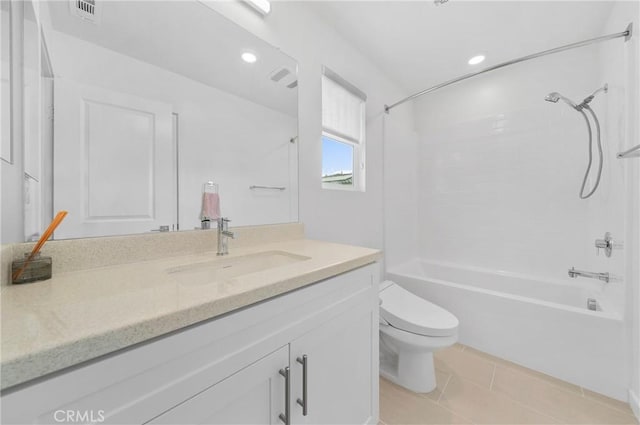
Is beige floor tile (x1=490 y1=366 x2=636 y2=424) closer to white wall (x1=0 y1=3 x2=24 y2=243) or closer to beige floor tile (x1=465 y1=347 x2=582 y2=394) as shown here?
beige floor tile (x1=465 y1=347 x2=582 y2=394)

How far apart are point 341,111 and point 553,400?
7.31 ft

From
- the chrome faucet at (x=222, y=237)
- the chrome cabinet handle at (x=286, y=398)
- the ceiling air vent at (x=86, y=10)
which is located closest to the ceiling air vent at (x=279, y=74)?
the ceiling air vent at (x=86, y=10)

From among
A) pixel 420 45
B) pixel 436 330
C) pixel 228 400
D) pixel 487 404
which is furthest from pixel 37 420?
pixel 420 45

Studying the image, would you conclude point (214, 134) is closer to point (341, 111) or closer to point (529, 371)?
point (341, 111)

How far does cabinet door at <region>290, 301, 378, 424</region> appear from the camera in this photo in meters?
0.74

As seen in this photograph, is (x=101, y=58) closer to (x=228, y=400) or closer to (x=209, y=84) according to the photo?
(x=209, y=84)

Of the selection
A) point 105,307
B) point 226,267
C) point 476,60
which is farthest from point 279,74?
point 476,60

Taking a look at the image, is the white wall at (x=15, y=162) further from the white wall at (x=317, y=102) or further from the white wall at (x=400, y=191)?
the white wall at (x=400, y=191)

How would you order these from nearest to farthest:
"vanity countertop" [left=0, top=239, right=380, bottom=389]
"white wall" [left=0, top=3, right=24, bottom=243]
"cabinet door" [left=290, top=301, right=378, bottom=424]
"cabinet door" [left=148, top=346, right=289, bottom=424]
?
"vanity countertop" [left=0, top=239, right=380, bottom=389], "cabinet door" [left=148, top=346, right=289, bottom=424], "white wall" [left=0, top=3, right=24, bottom=243], "cabinet door" [left=290, top=301, right=378, bottom=424]

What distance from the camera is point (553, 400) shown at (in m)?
1.36

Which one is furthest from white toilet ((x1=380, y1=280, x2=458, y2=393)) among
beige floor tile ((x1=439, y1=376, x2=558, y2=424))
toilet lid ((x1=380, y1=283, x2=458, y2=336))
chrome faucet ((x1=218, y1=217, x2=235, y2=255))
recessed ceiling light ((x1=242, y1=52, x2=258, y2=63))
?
recessed ceiling light ((x1=242, y1=52, x2=258, y2=63))

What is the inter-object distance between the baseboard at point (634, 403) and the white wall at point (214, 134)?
2049 mm

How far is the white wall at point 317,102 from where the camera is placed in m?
1.37

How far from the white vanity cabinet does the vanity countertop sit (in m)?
0.03
